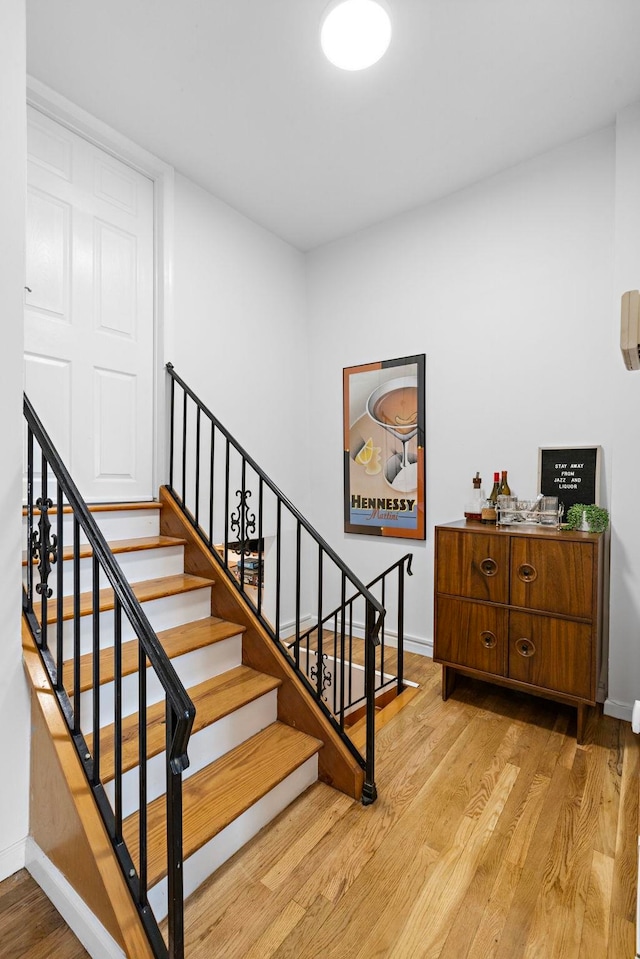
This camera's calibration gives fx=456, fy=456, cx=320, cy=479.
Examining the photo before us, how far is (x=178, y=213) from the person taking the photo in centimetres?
286

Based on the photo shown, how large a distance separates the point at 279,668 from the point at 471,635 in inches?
41.6

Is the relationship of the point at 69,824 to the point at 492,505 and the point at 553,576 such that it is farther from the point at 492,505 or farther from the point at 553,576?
the point at 492,505

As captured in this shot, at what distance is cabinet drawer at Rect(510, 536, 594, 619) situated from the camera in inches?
82.3

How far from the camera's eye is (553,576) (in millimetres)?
2170

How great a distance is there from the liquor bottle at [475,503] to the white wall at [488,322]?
0.45 ft

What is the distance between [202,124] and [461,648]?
3.15 metres

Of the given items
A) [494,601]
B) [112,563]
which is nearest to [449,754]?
[494,601]

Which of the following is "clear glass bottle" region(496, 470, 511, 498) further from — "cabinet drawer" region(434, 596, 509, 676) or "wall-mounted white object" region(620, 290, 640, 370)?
"wall-mounted white object" region(620, 290, 640, 370)

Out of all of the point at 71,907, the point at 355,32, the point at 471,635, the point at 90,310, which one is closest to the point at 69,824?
A: the point at 71,907

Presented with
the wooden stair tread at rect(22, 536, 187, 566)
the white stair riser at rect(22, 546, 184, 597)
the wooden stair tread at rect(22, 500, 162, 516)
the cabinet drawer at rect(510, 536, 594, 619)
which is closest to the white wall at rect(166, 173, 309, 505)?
the wooden stair tread at rect(22, 500, 162, 516)

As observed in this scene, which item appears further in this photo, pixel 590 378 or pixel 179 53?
pixel 590 378

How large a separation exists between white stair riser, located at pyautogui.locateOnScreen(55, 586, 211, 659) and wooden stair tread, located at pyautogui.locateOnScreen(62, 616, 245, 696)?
3 cm

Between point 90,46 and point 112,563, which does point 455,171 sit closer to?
point 90,46

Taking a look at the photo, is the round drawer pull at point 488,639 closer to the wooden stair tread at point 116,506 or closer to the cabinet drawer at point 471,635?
the cabinet drawer at point 471,635
